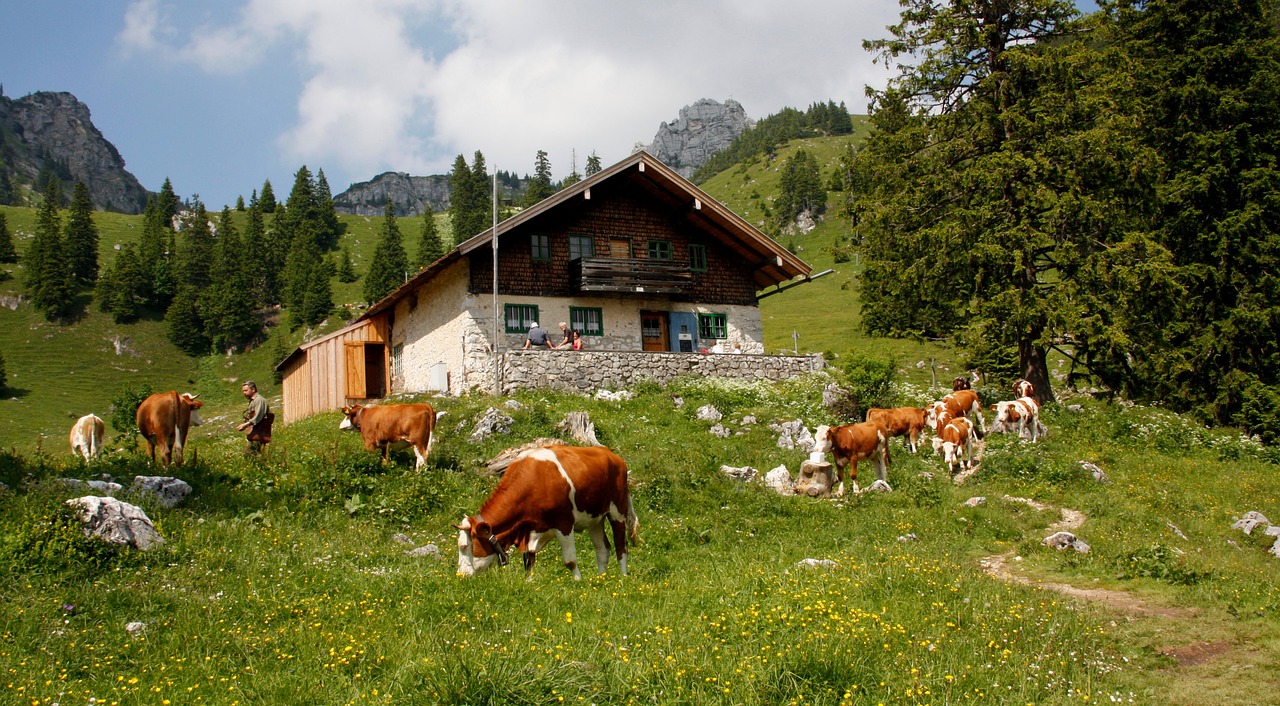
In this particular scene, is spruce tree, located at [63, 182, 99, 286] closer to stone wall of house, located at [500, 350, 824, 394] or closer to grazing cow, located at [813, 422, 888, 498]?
stone wall of house, located at [500, 350, 824, 394]

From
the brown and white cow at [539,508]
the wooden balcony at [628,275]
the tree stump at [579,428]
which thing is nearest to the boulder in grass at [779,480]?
the tree stump at [579,428]

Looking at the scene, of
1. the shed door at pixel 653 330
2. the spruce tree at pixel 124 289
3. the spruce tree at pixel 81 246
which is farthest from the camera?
the spruce tree at pixel 81 246

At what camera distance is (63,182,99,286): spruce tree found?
104 m

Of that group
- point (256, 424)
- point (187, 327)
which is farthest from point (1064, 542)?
point (187, 327)

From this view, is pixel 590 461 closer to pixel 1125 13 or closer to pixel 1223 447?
pixel 1223 447

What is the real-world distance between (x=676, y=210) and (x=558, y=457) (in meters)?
25.7

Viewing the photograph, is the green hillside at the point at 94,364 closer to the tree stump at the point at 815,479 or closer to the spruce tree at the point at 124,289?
the spruce tree at the point at 124,289

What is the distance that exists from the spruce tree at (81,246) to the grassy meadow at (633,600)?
342 ft

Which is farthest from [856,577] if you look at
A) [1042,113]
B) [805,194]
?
[805,194]

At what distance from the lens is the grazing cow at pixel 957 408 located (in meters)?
22.0

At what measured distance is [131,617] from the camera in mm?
8078

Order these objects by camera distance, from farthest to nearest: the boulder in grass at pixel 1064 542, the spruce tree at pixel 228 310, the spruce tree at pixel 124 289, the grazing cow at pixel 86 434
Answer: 1. the spruce tree at pixel 228 310
2. the spruce tree at pixel 124 289
3. the grazing cow at pixel 86 434
4. the boulder in grass at pixel 1064 542

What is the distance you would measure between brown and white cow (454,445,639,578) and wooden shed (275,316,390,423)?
84.3 feet

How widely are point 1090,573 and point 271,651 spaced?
430 inches
